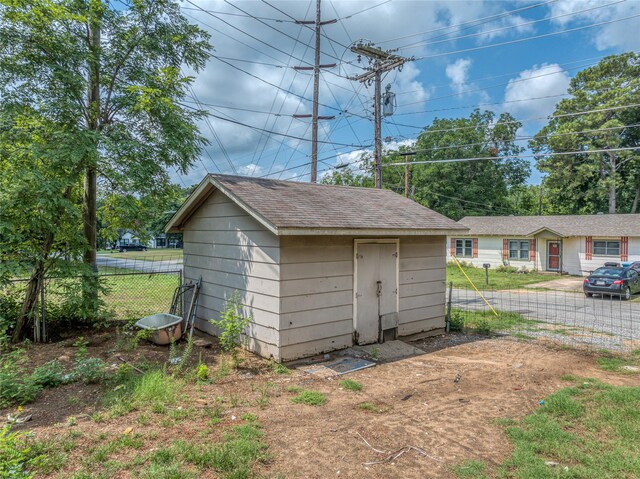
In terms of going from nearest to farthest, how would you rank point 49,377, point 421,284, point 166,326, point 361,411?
point 361,411
point 49,377
point 166,326
point 421,284

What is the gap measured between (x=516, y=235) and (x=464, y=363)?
19711 millimetres

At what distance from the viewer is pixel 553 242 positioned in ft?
74.7

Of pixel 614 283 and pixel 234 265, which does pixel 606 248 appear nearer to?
pixel 614 283

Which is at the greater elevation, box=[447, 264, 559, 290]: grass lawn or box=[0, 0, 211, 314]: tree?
box=[0, 0, 211, 314]: tree

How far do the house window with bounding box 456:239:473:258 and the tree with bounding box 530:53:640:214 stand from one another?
1023 centimetres

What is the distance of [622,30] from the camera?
12797 mm

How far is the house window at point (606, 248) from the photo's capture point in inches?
812

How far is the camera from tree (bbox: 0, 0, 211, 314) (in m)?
6.69

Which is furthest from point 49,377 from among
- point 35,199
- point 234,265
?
point 234,265

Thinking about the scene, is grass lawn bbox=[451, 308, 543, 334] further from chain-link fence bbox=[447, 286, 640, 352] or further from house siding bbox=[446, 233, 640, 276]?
house siding bbox=[446, 233, 640, 276]

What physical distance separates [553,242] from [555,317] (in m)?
14.3

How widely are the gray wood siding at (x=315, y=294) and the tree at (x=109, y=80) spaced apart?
3477mm

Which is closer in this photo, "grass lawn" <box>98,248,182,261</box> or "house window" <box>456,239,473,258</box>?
"house window" <box>456,239,473,258</box>

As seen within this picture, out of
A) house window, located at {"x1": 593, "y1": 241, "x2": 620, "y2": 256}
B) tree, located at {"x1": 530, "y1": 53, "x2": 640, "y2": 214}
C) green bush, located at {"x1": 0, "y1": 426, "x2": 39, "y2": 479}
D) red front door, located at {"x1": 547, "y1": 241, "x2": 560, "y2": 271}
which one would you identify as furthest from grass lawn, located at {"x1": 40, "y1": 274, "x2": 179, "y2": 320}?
tree, located at {"x1": 530, "y1": 53, "x2": 640, "y2": 214}
